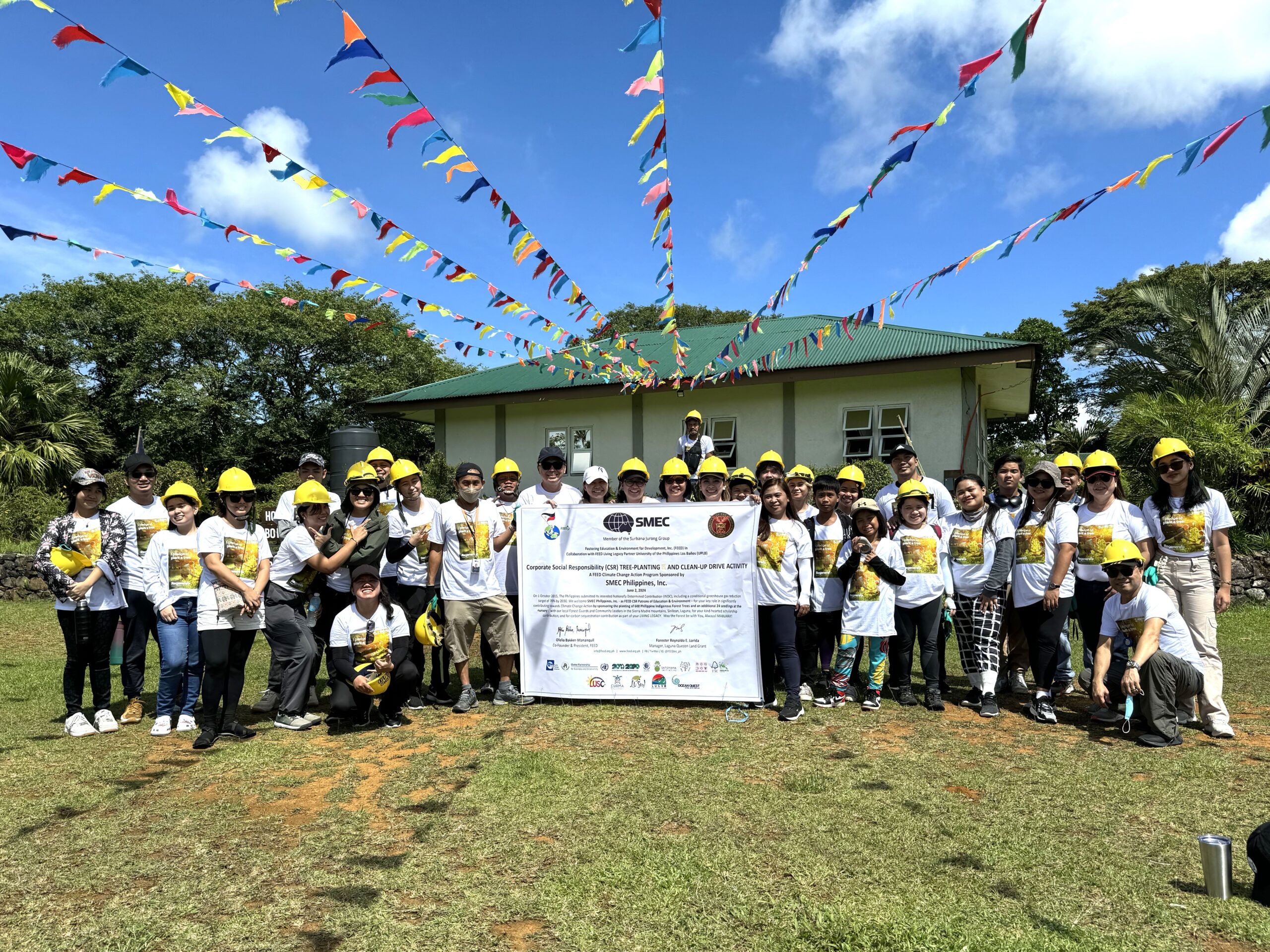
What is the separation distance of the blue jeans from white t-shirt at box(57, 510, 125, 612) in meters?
0.31

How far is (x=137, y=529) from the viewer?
5.64 m

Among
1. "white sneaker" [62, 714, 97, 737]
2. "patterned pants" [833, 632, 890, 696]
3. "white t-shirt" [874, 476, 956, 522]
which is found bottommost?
"white sneaker" [62, 714, 97, 737]

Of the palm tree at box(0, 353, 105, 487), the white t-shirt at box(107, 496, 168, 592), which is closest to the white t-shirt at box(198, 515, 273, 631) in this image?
the white t-shirt at box(107, 496, 168, 592)

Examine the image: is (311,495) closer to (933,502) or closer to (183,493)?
(183,493)

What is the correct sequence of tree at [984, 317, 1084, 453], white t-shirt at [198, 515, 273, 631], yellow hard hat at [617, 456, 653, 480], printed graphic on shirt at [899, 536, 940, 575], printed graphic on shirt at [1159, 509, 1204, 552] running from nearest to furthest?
white t-shirt at [198, 515, 273, 631] → printed graphic on shirt at [1159, 509, 1204, 552] → printed graphic on shirt at [899, 536, 940, 575] → yellow hard hat at [617, 456, 653, 480] → tree at [984, 317, 1084, 453]

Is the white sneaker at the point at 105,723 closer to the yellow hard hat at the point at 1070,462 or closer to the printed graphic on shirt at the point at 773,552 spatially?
the printed graphic on shirt at the point at 773,552

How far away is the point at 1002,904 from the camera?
2811 mm

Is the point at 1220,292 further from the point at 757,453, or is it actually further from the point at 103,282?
the point at 103,282

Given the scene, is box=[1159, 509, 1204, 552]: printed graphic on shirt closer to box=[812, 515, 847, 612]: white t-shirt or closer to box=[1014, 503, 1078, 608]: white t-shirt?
box=[1014, 503, 1078, 608]: white t-shirt

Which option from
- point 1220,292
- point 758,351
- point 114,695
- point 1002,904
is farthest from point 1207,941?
point 758,351

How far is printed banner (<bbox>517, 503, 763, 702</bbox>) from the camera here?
574 centimetres

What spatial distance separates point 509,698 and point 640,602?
3.96 feet

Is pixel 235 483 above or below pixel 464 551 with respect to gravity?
above

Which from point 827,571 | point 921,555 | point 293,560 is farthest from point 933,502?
point 293,560
